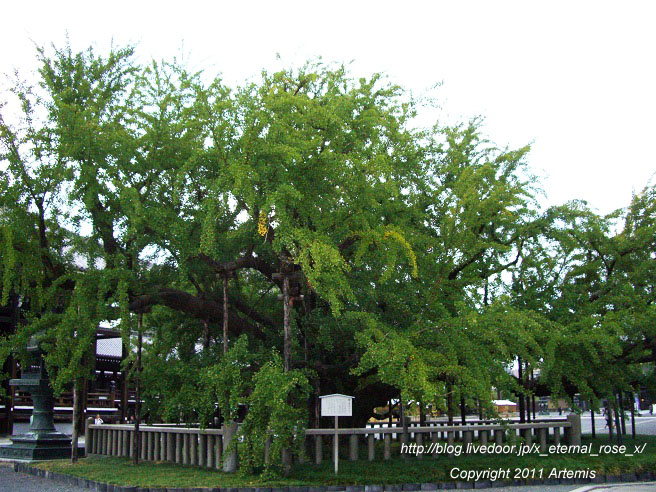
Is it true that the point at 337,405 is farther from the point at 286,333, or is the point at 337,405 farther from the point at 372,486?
the point at 286,333

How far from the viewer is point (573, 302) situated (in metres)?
17.3

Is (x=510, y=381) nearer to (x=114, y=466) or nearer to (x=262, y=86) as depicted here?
(x=262, y=86)

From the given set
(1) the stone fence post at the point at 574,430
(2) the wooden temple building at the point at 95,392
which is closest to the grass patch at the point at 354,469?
(1) the stone fence post at the point at 574,430

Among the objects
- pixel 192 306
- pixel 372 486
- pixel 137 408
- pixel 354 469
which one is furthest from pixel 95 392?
pixel 372 486

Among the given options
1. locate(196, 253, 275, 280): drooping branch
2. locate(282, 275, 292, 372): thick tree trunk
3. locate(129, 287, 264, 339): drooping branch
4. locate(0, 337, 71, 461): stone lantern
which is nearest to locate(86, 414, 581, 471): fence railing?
locate(0, 337, 71, 461): stone lantern

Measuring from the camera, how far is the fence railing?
550 inches

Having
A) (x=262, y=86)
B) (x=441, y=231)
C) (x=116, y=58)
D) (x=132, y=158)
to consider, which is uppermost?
(x=116, y=58)

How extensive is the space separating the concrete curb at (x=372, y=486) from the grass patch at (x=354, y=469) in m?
0.16

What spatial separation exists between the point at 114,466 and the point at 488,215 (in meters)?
10.7

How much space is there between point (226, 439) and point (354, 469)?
2814mm

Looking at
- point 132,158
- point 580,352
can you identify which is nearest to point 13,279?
point 132,158

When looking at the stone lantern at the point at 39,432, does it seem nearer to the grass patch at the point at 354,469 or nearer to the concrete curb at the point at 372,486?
the grass patch at the point at 354,469

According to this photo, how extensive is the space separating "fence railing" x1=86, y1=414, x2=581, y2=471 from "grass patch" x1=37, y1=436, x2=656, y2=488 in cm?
32

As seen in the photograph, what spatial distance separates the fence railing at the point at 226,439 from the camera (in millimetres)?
13977
